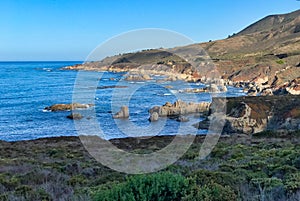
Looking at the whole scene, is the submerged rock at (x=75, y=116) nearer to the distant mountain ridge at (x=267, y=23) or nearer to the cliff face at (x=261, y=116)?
the cliff face at (x=261, y=116)

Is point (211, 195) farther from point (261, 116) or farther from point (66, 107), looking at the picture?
point (66, 107)

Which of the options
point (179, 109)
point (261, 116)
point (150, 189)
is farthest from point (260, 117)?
point (150, 189)

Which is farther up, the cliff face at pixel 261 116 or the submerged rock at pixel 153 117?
the cliff face at pixel 261 116

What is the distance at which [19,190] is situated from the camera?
626cm

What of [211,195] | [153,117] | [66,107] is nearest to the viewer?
[211,195]

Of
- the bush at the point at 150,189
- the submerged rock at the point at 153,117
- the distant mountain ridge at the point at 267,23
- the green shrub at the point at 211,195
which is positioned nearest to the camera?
the green shrub at the point at 211,195

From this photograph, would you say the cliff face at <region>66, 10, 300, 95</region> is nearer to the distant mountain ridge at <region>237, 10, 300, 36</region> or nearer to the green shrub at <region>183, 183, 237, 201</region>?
the distant mountain ridge at <region>237, 10, 300, 36</region>

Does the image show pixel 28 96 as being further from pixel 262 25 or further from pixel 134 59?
pixel 262 25

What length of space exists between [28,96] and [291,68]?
188 feet

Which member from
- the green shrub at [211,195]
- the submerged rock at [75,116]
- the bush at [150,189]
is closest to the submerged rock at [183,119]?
the submerged rock at [75,116]

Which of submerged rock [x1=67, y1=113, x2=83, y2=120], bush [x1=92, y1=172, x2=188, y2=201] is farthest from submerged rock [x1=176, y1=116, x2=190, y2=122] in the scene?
bush [x1=92, y1=172, x2=188, y2=201]

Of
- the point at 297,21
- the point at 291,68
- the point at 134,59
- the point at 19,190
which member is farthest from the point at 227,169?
the point at 297,21

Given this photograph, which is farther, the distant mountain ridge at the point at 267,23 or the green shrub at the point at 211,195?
the distant mountain ridge at the point at 267,23

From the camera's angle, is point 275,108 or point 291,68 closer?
point 275,108
